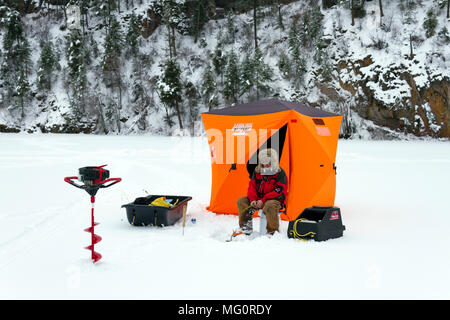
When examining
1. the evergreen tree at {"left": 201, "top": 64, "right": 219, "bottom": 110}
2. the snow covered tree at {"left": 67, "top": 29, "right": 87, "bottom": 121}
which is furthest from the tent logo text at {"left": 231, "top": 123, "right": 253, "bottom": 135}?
the snow covered tree at {"left": 67, "top": 29, "right": 87, "bottom": 121}

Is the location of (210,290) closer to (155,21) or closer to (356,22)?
(356,22)

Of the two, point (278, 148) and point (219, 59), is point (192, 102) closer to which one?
point (219, 59)

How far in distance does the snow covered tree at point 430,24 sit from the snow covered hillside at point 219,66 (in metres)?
0.08

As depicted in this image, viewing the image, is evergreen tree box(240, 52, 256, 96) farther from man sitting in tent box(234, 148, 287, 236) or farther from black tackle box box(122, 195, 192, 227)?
man sitting in tent box(234, 148, 287, 236)

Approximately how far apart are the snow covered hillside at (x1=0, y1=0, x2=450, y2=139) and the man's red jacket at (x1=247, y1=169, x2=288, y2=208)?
24644mm

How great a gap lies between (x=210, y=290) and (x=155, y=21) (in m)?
43.4

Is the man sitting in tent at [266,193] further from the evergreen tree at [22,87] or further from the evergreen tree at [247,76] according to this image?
the evergreen tree at [22,87]

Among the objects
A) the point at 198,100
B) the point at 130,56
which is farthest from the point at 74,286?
the point at 130,56

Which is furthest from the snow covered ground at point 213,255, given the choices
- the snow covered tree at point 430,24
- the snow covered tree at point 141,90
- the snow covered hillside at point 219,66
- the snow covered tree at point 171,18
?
the snow covered tree at point 171,18

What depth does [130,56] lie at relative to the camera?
39.6 m

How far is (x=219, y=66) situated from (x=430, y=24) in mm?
18364

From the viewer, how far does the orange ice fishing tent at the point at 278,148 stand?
5.37 m

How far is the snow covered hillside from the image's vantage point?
26906mm

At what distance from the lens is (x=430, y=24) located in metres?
27.1
